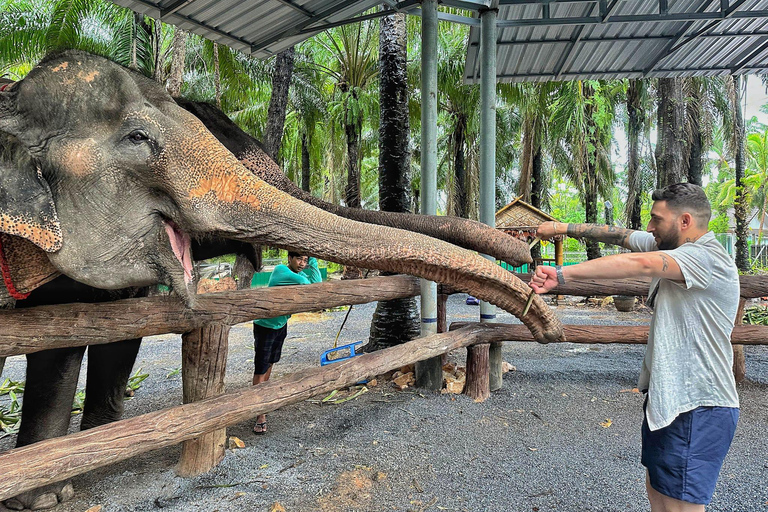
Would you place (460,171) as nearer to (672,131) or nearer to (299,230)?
(672,131)

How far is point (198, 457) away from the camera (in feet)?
10.1

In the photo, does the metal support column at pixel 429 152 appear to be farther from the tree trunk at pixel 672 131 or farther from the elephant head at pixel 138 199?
the tree trunk at pixel 672 131

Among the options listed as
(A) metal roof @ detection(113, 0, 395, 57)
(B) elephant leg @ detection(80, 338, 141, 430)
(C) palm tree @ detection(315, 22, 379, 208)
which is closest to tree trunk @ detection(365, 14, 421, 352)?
(A) metal roof @ detection(113, 0, 395, 57)

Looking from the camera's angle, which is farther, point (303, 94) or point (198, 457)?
point (303, 94)

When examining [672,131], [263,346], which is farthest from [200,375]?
[672,131]

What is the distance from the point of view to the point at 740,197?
1415cm

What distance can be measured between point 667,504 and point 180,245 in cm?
227

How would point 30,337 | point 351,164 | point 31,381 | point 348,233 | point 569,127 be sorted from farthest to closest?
point 351,164 → point 569,127 → point 31,381 → point 30,337 → point 348,233

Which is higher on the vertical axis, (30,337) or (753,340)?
(30,337)

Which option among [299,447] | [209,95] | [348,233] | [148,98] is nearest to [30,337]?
[148,98]

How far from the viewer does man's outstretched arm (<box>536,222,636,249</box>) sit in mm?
2773

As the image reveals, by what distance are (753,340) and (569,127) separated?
38.6 feet

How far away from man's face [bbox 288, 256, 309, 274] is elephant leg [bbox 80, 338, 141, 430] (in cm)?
146

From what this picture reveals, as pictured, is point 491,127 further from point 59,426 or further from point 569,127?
point 569,127
